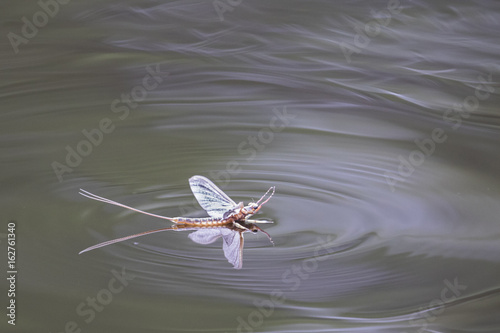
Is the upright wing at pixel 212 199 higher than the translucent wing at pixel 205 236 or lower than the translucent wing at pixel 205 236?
higher

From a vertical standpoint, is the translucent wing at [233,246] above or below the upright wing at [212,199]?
below

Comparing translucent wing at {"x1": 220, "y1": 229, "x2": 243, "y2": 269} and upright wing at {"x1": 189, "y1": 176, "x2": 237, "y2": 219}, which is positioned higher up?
upright wing at {"x1": 189, "y1": 176, "x2": 237, "y2": 219}

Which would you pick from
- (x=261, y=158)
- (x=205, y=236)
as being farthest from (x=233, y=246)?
(x=261, y=158)

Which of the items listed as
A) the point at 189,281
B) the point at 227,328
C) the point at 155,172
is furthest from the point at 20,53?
the point at 227,328

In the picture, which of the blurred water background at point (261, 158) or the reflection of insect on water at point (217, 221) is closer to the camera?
the blurred water background at point (261, 158)

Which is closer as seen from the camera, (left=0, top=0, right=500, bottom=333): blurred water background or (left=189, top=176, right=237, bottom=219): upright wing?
(left=0, top=0, right=500, bottom=333): blurred water background

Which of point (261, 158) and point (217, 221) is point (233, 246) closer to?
point (217, 221)
